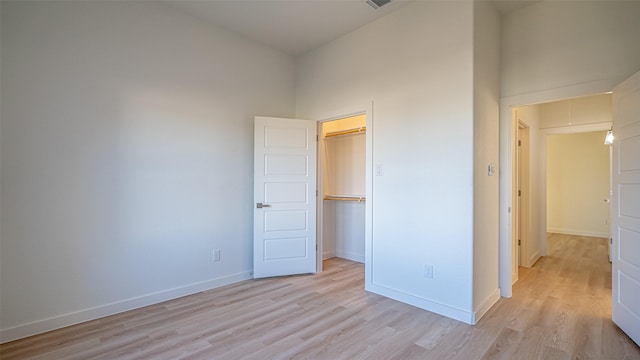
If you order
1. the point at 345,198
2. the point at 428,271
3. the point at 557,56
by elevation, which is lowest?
the point at 428,271

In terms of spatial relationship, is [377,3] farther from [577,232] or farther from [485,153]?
[577,232]

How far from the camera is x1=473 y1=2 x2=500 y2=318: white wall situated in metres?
2.67

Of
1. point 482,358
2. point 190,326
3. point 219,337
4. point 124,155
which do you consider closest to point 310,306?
point 219,337

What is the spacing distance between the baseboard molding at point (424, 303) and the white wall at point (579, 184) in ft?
21.0

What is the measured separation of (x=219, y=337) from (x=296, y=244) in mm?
1739

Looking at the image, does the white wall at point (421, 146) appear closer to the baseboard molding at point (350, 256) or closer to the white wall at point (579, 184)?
the baseboard molding at point (350, 256)

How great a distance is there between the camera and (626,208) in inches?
93.4

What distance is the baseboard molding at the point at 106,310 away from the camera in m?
2.34

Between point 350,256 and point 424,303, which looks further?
point 350,256

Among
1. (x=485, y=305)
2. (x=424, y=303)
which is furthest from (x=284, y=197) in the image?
(x=485, y=305)

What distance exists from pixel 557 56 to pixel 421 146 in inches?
61.5

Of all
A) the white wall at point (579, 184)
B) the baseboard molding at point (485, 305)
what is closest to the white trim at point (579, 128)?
the white wall at point (579, 184)

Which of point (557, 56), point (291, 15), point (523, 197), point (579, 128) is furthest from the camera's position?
point (579, 128)

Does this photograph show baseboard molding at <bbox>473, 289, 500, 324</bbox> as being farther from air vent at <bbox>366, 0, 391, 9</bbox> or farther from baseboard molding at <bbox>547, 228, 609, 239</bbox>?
baseboard molding at <bbox>547, 228, 609, 239</bbox>
